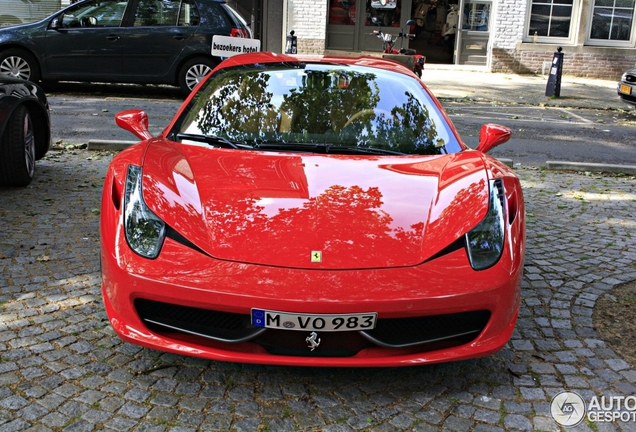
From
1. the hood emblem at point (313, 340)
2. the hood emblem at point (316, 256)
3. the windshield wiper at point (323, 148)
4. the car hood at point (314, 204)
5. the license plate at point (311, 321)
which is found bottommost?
the hood emblem at point (313, 340)

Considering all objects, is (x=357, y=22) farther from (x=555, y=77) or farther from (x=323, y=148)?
(x=323, y=148)

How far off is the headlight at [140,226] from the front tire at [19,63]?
932cm

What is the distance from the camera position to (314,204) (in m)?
3.01

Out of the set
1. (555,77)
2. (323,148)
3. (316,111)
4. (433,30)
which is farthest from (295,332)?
(433,30)

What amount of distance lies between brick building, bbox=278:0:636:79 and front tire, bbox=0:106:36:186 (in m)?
14.1

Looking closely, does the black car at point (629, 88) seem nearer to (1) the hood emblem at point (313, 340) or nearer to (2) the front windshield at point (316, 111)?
(2) the front windshield at point (316, 111)

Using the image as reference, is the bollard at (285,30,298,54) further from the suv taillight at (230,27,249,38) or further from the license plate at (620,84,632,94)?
the license plate at (620,84,632,94)

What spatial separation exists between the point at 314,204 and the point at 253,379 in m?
0.82

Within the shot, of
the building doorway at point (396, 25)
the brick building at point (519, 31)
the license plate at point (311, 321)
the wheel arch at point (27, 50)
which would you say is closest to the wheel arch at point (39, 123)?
the license plate at point (311, 321)

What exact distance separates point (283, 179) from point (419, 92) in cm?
144

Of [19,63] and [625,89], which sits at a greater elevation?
[19,63]

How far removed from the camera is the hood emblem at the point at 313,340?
266 cm

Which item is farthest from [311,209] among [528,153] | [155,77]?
[155,77]

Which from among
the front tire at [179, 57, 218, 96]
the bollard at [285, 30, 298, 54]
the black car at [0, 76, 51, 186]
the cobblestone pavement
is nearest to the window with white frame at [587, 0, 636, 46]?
the bollard at [285, 30, 298, 54]
